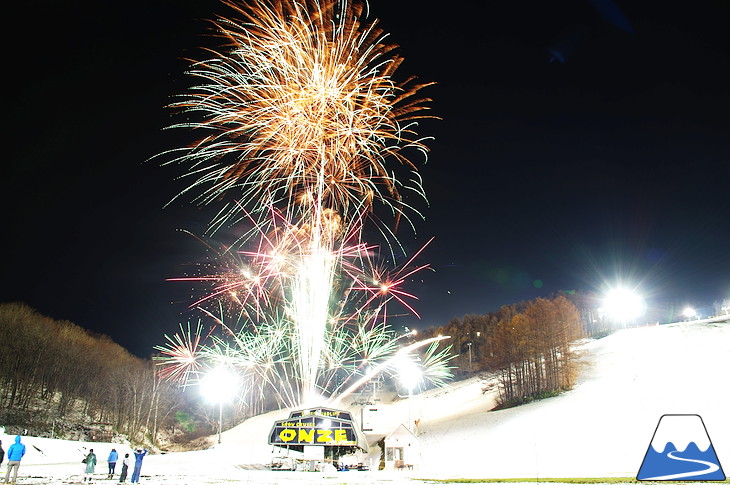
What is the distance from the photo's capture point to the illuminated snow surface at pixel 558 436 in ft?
81.1

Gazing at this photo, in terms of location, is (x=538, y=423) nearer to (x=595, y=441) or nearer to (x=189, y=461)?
(x=595, y=441)

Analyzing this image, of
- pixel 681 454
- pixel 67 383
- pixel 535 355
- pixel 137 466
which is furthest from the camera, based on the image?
pixel 67 383

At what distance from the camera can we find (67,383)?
6950cm

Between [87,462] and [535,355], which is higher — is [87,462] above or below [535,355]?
below

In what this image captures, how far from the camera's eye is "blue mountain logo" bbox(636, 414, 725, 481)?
13500mm

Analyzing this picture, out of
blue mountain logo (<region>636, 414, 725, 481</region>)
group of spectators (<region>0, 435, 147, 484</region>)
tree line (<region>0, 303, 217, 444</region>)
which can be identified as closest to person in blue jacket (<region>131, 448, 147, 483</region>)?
group of spectators (<region>0, 435, 147, 484</region>)

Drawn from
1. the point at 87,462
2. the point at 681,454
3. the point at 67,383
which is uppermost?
the point at 67,383

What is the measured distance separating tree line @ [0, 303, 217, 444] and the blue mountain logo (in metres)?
66.4

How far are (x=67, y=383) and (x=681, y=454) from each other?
78.6 metres

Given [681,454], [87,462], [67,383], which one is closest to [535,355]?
[681,454]

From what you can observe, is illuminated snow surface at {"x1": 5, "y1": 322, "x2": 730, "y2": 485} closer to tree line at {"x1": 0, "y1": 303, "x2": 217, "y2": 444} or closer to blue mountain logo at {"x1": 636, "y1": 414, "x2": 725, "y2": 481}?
blue mountain logo at {"x1": 636, "y1": 414, "x2": 725, "y2": 481}

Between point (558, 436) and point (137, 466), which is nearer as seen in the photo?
point (137, 466)

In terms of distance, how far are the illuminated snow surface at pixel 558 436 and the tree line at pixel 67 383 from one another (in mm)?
31009

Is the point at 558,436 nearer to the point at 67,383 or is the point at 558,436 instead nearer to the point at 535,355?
the point at 535,355
